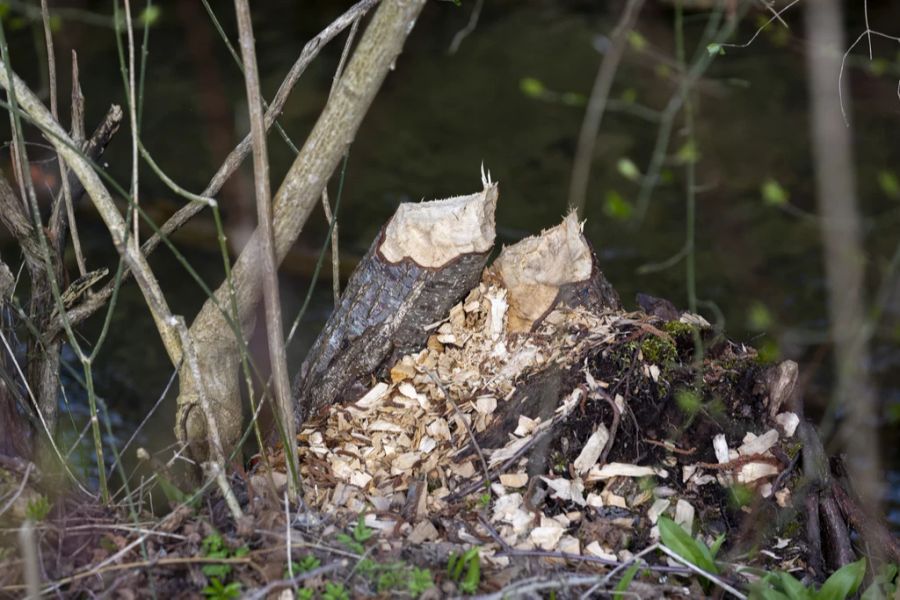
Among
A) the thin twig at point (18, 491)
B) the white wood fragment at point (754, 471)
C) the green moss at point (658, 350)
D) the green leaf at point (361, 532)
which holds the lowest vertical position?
the green leaf at point (361, 532)

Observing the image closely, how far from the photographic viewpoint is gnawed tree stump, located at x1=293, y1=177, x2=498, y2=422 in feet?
7.61

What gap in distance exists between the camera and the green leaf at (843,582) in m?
1.99

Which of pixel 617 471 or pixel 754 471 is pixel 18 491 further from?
pixel 754 471

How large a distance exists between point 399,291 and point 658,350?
677 mm

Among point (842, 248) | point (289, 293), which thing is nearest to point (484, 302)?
point (842, 248)

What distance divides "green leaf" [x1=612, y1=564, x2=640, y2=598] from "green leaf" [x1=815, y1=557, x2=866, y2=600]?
42 centimetres

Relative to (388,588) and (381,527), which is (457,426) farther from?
(388,588)

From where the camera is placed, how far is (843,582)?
2.01 m

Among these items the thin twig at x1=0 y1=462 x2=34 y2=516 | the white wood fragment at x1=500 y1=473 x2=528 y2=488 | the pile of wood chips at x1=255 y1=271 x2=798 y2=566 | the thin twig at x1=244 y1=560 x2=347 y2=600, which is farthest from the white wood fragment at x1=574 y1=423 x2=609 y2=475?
the thin twig at x1=0 y1=462 x2=34 y2=516

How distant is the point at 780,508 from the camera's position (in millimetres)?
2170

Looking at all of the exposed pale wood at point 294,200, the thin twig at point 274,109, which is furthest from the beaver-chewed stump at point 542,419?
the thin twig at point 274,109

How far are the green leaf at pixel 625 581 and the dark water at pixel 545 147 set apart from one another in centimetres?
262

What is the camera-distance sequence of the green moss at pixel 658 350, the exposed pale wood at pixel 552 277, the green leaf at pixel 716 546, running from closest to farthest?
the green leaf at pixel 716 546 < the green moss at pixel 658 350 < the exposed pale wood at pixel 552 277

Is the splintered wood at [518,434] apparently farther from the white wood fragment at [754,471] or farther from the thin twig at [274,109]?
the thin twig at [274,109]
